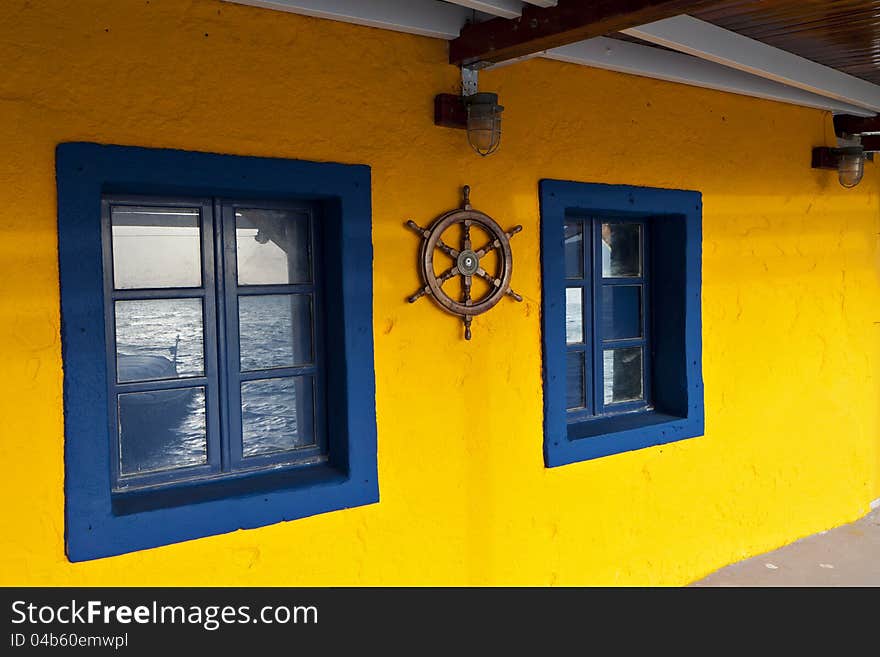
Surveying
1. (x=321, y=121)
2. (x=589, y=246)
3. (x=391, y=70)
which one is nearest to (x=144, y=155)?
(x=321, y=121)

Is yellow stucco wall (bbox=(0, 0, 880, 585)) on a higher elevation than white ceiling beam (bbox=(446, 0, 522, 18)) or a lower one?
lower

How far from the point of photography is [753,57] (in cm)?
395

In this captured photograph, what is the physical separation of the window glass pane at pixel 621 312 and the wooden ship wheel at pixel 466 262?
0.88 metres

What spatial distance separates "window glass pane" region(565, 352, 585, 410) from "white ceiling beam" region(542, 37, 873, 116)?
4.83 feet

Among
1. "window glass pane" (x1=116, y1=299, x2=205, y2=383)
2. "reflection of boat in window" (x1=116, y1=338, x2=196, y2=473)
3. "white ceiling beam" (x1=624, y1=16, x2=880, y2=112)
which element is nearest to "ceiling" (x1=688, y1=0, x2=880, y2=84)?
"white ceiling beam" (x1=624, y1=16, x2=880, y2=112)

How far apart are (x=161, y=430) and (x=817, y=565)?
3925mm

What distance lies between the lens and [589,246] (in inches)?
168

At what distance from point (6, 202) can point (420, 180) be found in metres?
1.57

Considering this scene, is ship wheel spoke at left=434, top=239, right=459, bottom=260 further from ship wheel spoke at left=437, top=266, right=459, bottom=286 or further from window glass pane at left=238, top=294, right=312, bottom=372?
window glass pane at left=238, top=294, right=312, bottom=372

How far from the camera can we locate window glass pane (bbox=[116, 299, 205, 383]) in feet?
9.63

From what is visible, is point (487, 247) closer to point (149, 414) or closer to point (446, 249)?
point (446, 249)

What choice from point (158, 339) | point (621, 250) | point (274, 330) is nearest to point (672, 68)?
point (621, 250)

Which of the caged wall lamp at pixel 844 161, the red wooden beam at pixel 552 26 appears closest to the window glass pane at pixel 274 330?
the red wooden beam at pixel 552 26
